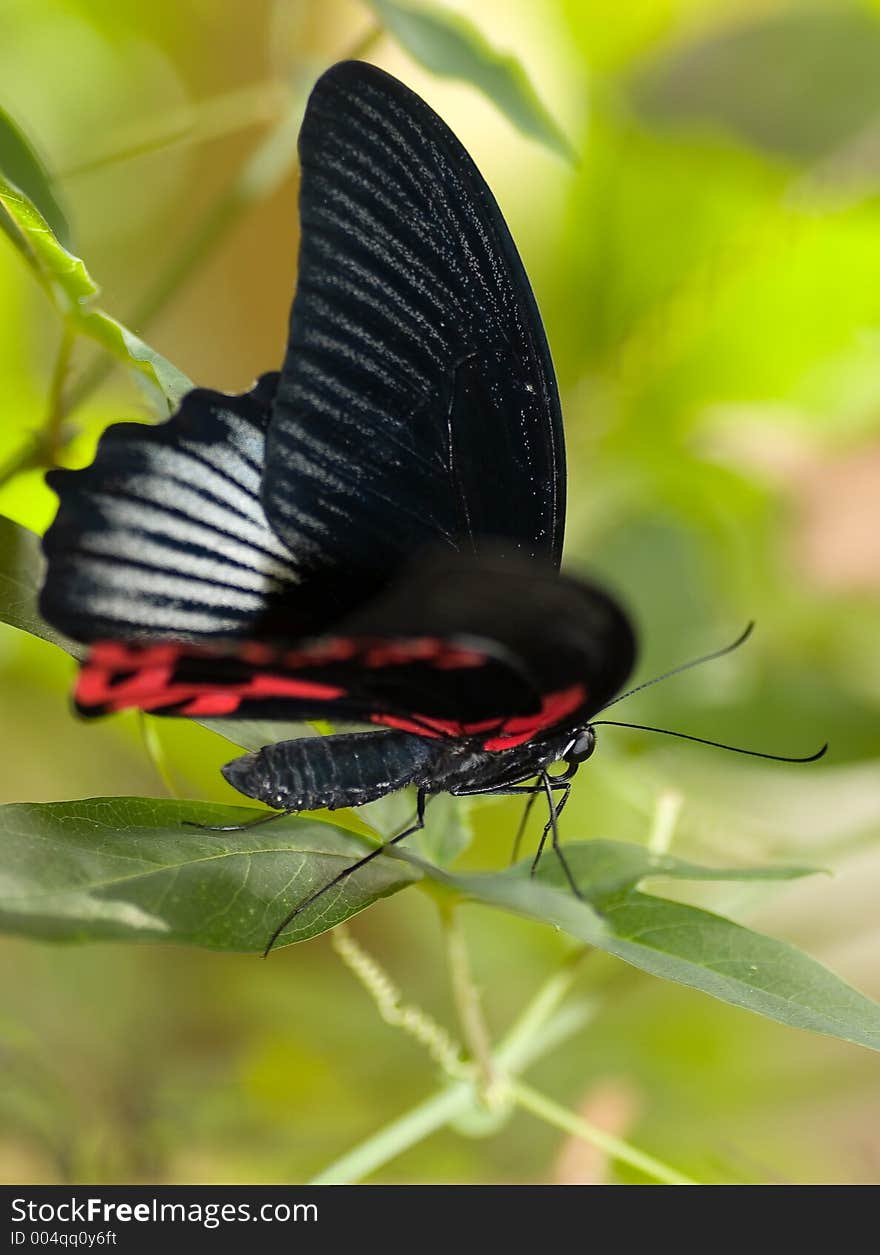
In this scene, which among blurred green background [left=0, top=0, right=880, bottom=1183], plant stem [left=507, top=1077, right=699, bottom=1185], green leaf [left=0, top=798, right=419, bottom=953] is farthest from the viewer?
blurred green background [left=0, top=0, right=880, bottom=1183]

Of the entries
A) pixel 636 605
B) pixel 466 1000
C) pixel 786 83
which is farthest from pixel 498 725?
pixel 786 83

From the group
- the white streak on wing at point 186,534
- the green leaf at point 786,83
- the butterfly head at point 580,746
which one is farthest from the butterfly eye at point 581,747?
the green leaf at point 786,83

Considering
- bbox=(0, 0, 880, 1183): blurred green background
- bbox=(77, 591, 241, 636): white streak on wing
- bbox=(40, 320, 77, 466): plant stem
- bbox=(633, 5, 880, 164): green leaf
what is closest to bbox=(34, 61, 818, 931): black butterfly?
bbox=(77, 591, 241, 636): white streak on wing

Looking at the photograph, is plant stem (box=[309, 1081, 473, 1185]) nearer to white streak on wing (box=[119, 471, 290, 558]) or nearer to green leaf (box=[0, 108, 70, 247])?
white streak on wing (box=[119, 471, 290, 558])

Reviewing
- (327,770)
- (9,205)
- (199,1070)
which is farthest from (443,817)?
(199,1070)

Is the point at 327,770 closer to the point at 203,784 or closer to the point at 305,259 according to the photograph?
the point at 305,259

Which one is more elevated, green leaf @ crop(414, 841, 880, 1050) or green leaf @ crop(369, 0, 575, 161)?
green leaf @ crop(369, 0, 575, 161)

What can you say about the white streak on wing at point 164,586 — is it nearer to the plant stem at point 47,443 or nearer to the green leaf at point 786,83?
the plant stem at point 47,443
